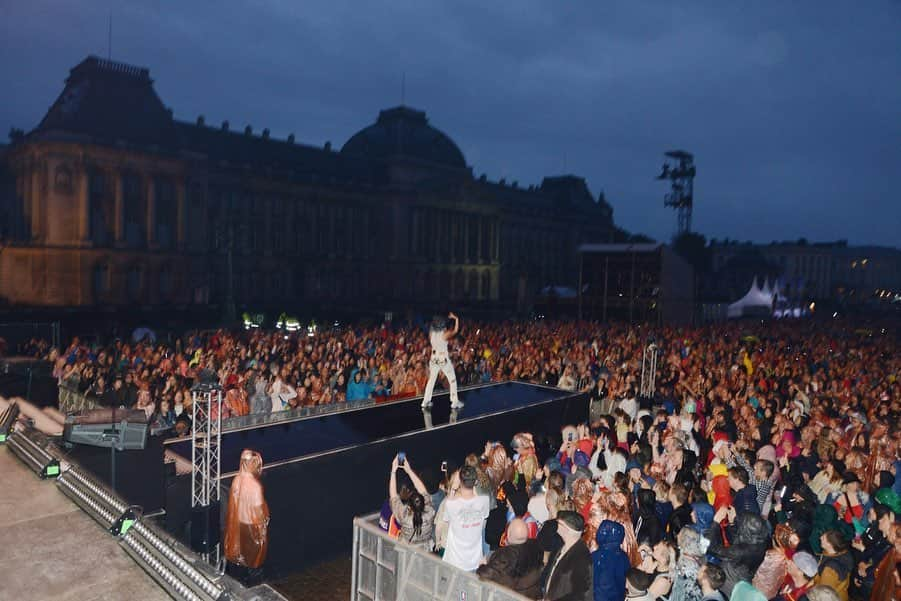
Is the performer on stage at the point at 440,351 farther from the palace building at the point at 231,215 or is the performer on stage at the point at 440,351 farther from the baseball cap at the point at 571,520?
the palace building at the point at 231,215

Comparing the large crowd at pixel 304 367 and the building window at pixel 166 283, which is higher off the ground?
the building window at pixel 166 283

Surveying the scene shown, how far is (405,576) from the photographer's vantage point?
5238mm

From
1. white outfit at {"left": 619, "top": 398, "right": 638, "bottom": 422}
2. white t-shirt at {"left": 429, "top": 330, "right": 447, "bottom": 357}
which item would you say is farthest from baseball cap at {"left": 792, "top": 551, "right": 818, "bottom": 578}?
white t-shirt at {"left": 429, "top": 330, "right": 447, "bottom": 357}

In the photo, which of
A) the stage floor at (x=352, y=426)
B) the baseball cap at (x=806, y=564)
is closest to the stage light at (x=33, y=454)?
the stage floor at (x=352, y=426)

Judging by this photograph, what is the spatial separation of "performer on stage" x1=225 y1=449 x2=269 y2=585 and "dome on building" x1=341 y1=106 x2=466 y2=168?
68254mm

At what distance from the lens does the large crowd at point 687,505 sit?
5.92m

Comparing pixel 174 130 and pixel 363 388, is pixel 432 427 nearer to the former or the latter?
pixel 363 388

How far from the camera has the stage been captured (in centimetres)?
992

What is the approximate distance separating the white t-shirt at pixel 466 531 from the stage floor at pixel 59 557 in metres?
3.01

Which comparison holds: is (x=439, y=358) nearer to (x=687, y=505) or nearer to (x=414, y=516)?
(x=414, y=516)

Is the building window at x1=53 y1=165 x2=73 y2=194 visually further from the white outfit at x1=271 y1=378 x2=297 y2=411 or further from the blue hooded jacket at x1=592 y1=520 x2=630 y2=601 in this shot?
the blue hooded jacket at x1=592 y1=520 x2=630 y2=601

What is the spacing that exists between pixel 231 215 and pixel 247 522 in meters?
53.1

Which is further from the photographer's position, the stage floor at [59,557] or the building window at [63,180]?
the building window at [63,180]

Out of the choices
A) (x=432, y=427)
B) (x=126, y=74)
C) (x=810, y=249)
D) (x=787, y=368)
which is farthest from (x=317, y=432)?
(x=810, y=249)
